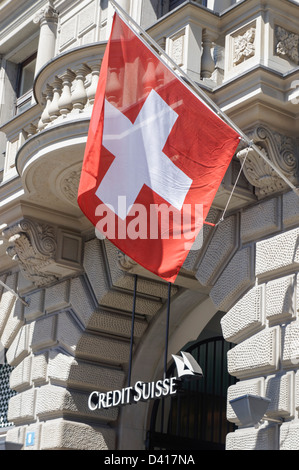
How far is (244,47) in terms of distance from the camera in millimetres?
10414

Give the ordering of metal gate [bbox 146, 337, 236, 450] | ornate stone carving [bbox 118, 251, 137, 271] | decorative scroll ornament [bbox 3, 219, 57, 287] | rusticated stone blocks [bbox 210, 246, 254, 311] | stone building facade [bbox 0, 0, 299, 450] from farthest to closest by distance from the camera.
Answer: metal gate [bbox 146, 337, 236, 450], decorative scroll ornament [bbox 3, 219, 57, 287], ornate stone carving [bbox 118, 251, 137, 271], rusticated stone blocks [bbox 210, 246, 254, 311], stone building facade [bbox 0, 0, 299, 450]

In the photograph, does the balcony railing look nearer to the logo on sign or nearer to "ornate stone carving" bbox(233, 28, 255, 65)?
"ornate stone carving" bbox(233, 28, 255, 65)

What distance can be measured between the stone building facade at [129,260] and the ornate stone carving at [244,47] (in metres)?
0.02

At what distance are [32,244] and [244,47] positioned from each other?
4.26 m

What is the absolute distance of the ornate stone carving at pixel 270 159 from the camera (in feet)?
32.7

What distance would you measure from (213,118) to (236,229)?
172 cm

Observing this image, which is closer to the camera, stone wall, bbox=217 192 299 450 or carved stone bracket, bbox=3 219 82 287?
stone wall, bbox=217 192 299 450

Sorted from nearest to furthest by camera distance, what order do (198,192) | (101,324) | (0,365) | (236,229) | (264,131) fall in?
(198,192) < (264,131) < (236,229) < (101,324) < (0,365)

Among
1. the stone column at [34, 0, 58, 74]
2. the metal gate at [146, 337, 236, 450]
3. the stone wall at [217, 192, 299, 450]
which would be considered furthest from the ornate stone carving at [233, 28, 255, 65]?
the stone column at [34, 0, 58, 74]

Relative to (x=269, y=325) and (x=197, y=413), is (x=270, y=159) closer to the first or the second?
(x=269, y=325)

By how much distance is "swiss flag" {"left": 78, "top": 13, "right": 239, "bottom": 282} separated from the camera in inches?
368
